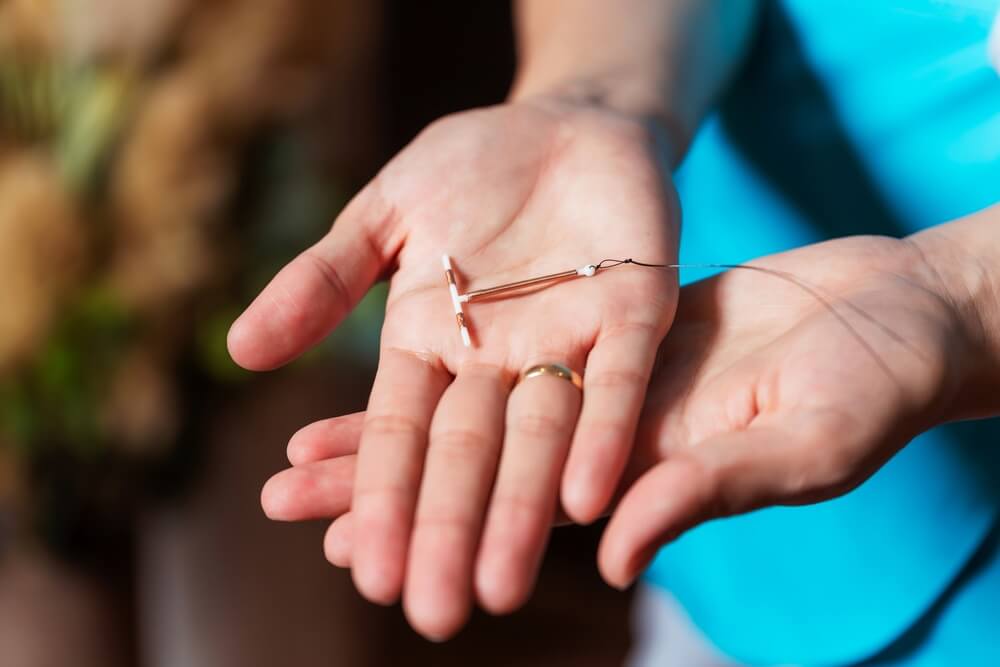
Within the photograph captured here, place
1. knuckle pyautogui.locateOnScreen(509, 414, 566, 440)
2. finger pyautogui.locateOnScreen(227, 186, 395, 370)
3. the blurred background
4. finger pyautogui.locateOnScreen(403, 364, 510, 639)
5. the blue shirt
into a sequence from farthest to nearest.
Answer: the blurred background, the blue shirt, finger pyautogui.locateOnScreen(227, 186, 395, 370), knuckle pyautogui.locateOnScreen(509, 414, 566, 440), finger pyautogui.locateOnScreen(403, 364, 510, 639)

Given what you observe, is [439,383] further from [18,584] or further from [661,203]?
[18,584]

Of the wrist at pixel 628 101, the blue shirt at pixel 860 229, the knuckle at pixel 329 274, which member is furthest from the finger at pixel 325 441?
the blue shirt at pixel 860 229

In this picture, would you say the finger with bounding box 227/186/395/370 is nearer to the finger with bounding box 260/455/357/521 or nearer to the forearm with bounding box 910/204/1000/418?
the finger with bounding box 260/455/357/521

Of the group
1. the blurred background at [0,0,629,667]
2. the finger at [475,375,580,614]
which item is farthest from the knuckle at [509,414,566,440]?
the blurred background at [0,0,629,667]

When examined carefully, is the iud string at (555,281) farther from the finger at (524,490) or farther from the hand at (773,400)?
the finger at (524,490)

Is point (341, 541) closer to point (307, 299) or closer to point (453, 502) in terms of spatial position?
point (453, 502)

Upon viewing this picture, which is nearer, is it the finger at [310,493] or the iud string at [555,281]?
the finger at [310,493]
